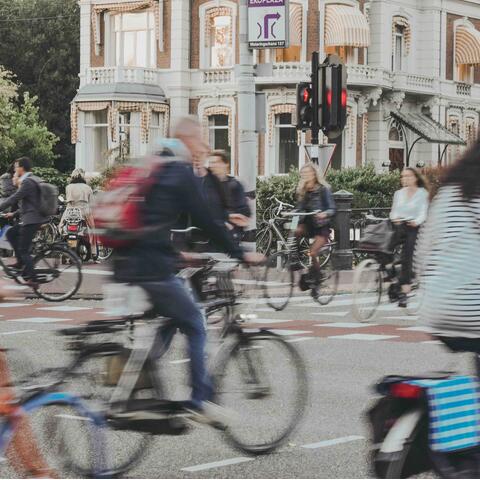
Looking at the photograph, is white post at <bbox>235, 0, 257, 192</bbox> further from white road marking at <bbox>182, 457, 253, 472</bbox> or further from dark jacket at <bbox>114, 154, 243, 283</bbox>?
dark jacket at <bbox>114, 154, 243, 283</bbox>

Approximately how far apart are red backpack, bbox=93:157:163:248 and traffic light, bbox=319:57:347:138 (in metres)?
12.0

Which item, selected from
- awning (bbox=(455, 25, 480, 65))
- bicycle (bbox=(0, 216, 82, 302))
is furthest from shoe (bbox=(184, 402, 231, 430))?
awning (bbox=(455, 25, 480, 65))

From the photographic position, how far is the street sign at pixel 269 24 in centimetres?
1936

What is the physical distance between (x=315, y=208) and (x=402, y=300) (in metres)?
1.79

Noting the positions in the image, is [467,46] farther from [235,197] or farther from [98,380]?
[98,380]

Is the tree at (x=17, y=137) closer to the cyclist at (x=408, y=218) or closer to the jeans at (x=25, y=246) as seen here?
the jeans at (x=25, y=246)

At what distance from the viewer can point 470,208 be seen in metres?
4.69

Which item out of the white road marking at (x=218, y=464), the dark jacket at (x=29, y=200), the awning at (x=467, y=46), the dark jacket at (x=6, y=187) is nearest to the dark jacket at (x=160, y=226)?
the white road marking at (x=218, y=464)

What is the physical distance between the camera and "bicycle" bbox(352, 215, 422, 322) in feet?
45.4

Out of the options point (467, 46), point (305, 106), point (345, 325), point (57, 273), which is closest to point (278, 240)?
point (305, 106)

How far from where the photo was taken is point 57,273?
1562 cm

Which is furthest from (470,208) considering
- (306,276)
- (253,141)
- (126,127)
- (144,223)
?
(126,127)

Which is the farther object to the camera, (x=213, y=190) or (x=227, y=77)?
(x=227, y=77)

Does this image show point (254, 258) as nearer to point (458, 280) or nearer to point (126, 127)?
point (458, 280)
